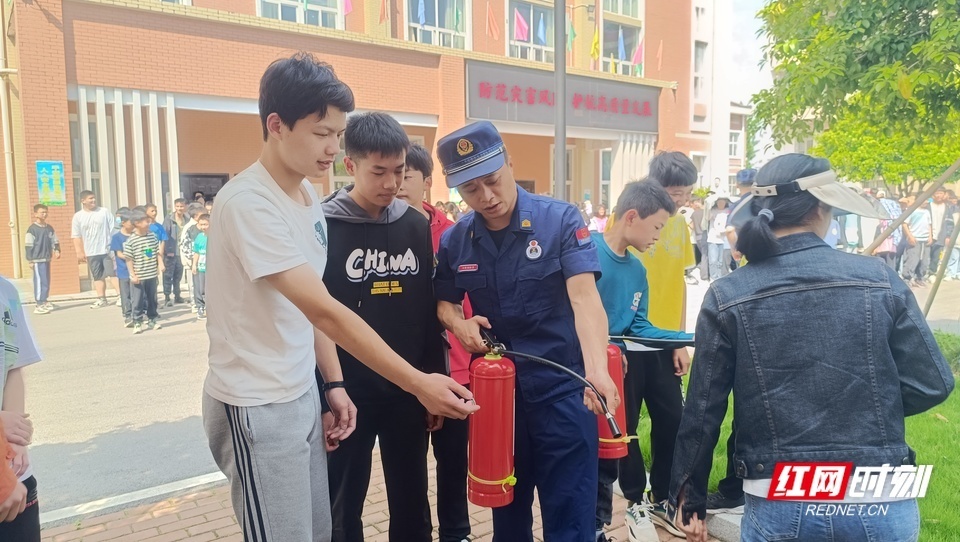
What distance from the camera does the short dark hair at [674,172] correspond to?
3.71 meters

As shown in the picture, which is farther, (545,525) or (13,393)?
(545,525)

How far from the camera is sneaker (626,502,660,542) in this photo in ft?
10.7

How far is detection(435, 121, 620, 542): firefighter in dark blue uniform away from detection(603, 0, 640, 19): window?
2284 cm

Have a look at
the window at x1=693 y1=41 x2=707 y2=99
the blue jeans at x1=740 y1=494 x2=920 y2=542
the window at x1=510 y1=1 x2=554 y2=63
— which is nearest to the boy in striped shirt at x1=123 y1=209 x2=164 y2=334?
the blue jeans at x1=740 y1=494 x2=920 y2=542

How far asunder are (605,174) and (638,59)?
167 inches

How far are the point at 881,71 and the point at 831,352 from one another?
148 inches

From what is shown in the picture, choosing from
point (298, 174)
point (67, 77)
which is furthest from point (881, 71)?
point (67, 77)

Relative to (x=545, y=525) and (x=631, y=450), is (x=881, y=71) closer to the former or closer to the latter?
(x=631, y=450)

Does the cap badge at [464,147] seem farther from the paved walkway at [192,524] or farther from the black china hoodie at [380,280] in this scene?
the paved walkway at [192,524]

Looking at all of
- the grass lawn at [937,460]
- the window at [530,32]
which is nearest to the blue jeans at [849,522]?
the grass lawn at [937,460]

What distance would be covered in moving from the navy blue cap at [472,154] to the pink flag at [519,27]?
19.8 m

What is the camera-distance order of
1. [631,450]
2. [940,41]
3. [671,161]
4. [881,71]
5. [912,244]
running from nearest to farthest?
[631,450]
[671,161]
[940,41]
[881,71]
[912,244]

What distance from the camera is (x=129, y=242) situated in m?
10.2
